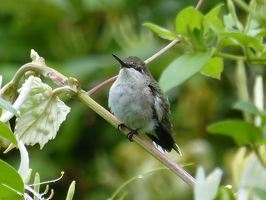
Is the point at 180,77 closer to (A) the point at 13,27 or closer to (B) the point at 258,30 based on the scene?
(B) the point at 258,30

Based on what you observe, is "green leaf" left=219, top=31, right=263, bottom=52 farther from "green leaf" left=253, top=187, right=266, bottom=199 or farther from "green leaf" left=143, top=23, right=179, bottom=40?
"green leaf" left=253, top=187, right=266, bottom=199

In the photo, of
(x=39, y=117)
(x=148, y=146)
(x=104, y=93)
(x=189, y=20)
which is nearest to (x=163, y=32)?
(x=189, y=20)

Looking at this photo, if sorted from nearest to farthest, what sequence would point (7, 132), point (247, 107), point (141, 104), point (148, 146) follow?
point (247, 107) → point (7, 132) → point (148, 146) → point (141, 104)

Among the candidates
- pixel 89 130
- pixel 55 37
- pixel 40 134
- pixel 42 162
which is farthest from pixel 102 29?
pixel 40 134

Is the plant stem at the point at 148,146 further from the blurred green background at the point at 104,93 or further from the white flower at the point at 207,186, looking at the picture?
the blurred green background at the point at 104,93

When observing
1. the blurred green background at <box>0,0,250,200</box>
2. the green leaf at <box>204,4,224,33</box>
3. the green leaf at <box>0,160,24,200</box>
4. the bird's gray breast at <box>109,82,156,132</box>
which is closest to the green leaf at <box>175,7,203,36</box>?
the green leaf at <box>204,4,224,33</box>

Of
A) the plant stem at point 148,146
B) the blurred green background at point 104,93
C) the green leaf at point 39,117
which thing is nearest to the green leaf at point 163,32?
the plant stem at point 148,146

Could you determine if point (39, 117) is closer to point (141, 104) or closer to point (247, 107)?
point (247, 107)
